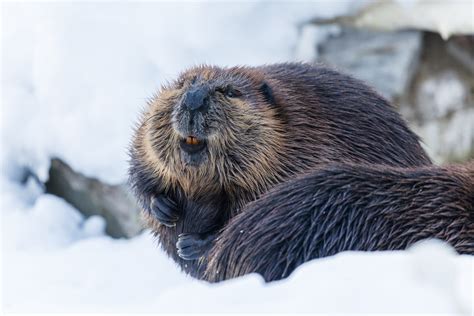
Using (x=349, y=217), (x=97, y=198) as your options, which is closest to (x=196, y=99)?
(x=349, y=217)

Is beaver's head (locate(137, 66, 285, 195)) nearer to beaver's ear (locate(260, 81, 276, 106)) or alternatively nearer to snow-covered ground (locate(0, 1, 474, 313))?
beaver's ear (locate(260, 81, 276, 106))

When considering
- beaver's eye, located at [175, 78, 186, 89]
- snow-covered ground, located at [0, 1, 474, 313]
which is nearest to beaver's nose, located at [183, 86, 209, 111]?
beaver's eye, located at [175, 78, 186, 89]

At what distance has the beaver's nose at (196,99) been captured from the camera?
2897mm

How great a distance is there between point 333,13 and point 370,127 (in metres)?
1.81

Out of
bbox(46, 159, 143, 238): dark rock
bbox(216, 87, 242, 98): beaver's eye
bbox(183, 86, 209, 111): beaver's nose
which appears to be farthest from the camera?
bbox(46, 159, 143, 238): dark rock

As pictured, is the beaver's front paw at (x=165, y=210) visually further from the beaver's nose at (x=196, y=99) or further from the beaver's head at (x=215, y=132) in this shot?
the beaver's nose at (x=196, y=99)

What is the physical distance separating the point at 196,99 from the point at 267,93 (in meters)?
0.33

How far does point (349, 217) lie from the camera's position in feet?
7.79

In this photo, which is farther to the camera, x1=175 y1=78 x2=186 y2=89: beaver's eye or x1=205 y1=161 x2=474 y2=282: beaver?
x1=175 y1=78 x2=186 y2=89: beaver's eye

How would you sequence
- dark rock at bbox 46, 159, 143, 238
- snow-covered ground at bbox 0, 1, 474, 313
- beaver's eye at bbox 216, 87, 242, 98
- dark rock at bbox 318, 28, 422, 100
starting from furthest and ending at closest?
dark rock at bbox 318, 28, 422, 100 < dark rock at bbox 46, 159, 143, 238 < snow-covered ground at bbox 0, 1, 474, 313 < beaver's eye at bbox 216, 87, 242, 98

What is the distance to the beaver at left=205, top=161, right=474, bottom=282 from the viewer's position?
2.33 meters

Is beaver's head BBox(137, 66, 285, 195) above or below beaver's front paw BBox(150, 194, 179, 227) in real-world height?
above

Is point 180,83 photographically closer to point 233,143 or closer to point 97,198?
point 233,143

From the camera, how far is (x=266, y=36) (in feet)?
16.1
